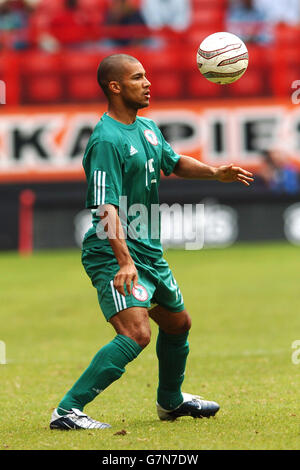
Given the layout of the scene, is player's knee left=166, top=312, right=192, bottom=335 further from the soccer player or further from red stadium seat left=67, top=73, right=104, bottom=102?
red stadium seat left=67, top=73, right=104, bottom=102

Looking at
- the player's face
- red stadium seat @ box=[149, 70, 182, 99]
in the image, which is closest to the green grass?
the player's face

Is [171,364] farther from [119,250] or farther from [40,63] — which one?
[40,63]

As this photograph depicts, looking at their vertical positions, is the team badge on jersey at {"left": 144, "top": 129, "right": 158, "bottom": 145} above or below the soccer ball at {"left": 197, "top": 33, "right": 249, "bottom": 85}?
below

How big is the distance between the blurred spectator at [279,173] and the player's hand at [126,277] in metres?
12.1

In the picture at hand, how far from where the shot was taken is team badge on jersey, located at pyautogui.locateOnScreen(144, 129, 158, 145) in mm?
5516

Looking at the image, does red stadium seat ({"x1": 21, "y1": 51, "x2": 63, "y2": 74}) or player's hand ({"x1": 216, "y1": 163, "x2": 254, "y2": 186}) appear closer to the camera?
player's hand ({"x1": 216, "y1": 163, "x2": 254, "y2": 186})

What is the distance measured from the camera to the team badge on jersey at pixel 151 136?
552 centimetres

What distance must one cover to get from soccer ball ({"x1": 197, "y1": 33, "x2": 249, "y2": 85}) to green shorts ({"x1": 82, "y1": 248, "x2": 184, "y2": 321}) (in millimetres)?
1230

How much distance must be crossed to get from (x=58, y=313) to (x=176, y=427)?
6228 mm

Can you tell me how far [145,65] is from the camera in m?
18.3

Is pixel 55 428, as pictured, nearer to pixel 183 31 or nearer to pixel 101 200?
pixel 101 200

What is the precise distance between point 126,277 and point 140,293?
18 centimetres

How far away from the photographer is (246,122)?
17.5m

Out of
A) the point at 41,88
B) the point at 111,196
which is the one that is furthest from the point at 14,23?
the point at 111,196
